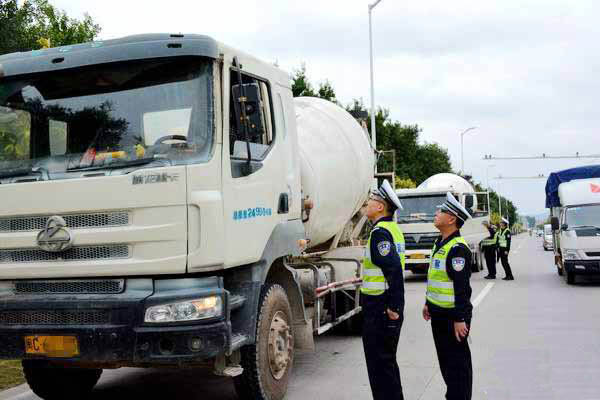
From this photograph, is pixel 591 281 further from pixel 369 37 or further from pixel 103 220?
pixel 103 220

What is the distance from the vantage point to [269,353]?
5.93 meters

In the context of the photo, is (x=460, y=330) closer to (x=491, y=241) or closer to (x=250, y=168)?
(x=250, y=168)

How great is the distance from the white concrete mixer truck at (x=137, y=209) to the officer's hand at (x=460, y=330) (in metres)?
1.53

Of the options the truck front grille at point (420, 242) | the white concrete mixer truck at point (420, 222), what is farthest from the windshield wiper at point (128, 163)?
the truck front grille at point (420, 242)

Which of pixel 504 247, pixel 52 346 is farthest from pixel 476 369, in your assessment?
pixel 504 247

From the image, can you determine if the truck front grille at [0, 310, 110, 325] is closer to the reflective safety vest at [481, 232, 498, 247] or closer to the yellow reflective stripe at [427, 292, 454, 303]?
the yellow reflective stripe at [427, 292, 454, 303]

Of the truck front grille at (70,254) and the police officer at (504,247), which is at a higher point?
the truck front grille at (70,254)

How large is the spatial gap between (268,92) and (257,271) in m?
1.61

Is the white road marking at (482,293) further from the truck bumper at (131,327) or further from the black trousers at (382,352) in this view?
the truck bumper at (131,327)

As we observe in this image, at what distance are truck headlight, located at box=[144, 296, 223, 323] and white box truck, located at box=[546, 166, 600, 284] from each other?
1319 cm

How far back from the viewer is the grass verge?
7.09 meters

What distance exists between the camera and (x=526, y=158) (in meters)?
58.0

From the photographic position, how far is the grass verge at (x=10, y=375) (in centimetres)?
709

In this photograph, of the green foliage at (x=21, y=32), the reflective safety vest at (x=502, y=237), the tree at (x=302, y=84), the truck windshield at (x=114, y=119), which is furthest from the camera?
the tree at (x=302, y=84)
